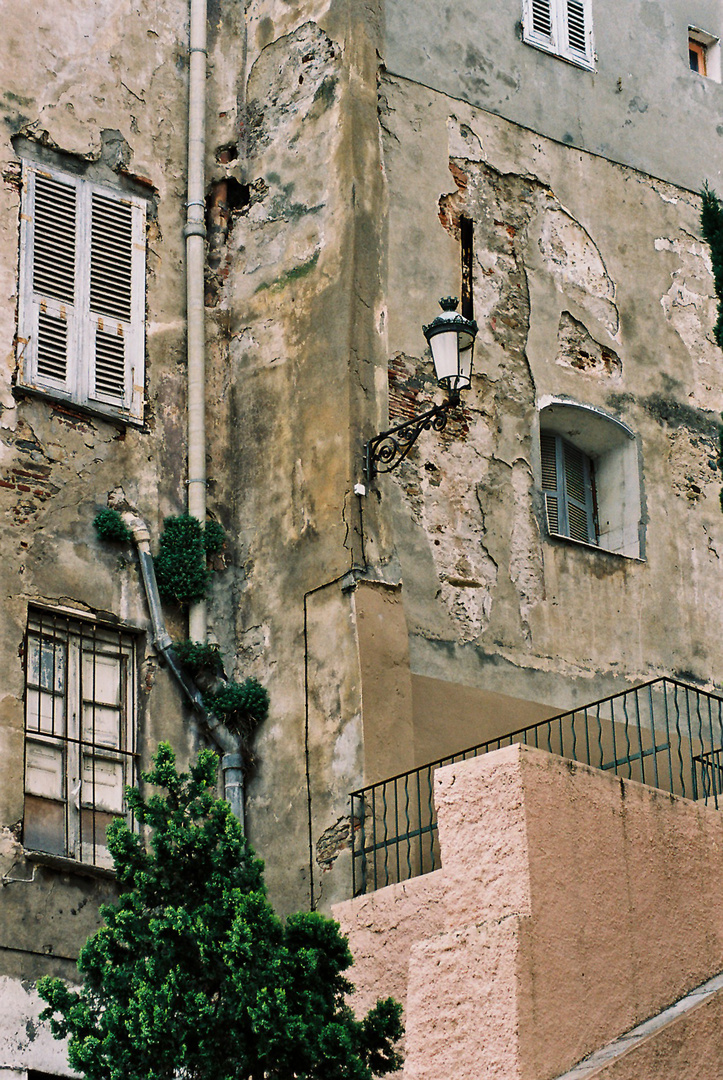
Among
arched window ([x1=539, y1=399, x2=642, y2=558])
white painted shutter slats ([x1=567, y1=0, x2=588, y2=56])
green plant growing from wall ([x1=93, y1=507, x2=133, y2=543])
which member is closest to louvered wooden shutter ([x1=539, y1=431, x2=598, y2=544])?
arched window ([x1=539, y1=399, x2=642, y2=558])

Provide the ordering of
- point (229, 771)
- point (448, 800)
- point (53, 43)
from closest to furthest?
1. point (448, 800)
2. point (229, 771)
3. point (53, 43)

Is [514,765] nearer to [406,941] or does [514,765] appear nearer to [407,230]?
[406,941]

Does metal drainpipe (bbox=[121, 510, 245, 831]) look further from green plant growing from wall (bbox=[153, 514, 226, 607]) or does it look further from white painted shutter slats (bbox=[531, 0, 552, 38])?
white painted shutter slats (bbox=[531, 0, 552, 38])

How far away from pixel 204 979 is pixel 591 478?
26.1 ft

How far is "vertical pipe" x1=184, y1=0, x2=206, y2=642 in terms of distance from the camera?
548 inches

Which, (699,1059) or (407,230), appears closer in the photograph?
(699,1059)

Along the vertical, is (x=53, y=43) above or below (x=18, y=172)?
above

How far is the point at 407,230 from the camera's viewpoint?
1472 centimetres

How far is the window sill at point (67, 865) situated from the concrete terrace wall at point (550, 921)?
7.60 feet

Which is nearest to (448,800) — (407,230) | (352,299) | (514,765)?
(514,765)

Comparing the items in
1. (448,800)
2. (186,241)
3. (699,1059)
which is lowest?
(699,1059)

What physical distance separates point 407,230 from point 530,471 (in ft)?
7.43

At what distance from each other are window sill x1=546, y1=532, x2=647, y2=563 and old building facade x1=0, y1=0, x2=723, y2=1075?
Answer: 0.08 feet

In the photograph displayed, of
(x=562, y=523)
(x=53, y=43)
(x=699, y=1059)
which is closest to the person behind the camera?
(x=699, y=1059)
